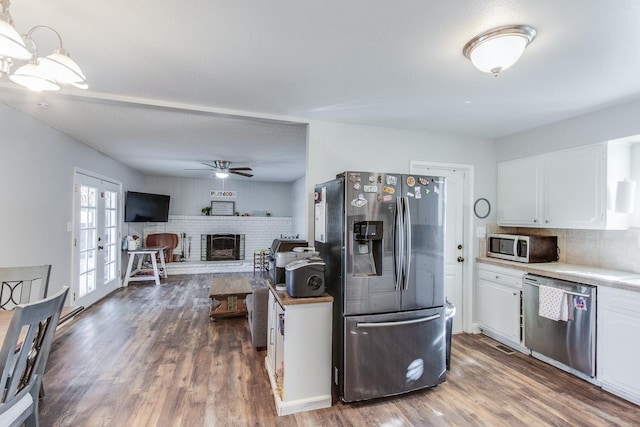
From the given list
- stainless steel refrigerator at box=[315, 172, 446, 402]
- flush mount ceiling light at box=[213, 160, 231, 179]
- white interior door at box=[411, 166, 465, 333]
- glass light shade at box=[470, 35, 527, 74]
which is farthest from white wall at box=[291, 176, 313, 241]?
glass light shade at box=[470, 35, 527, 74]

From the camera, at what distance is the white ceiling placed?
1477 millimetres

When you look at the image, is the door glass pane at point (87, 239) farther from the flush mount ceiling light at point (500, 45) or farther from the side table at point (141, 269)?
the flush mount ceiling light at point (500, 45)

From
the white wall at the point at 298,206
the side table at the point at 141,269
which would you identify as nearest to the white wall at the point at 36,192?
the side table at the point at 141,269

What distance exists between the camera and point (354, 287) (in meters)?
2.27

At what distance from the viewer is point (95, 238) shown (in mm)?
4801

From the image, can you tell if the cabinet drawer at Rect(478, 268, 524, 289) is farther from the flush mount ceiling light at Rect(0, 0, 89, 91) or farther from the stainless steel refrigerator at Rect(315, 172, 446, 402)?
the flush mount ceiling light at Rect(0, 0, 89, 91)

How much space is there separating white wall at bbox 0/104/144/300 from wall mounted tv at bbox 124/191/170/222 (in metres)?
1.90

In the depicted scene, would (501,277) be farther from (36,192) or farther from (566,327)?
(36,192)

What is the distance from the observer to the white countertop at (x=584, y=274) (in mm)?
2371

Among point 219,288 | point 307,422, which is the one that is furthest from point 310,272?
point 219,288

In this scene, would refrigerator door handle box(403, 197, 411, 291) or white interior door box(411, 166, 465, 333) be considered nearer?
refrigerator door handle box(403, 197, 411, 291)

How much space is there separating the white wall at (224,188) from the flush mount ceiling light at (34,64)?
6584 mm

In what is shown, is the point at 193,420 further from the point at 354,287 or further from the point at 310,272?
the point at 354,287

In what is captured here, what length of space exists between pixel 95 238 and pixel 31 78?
4200mm
